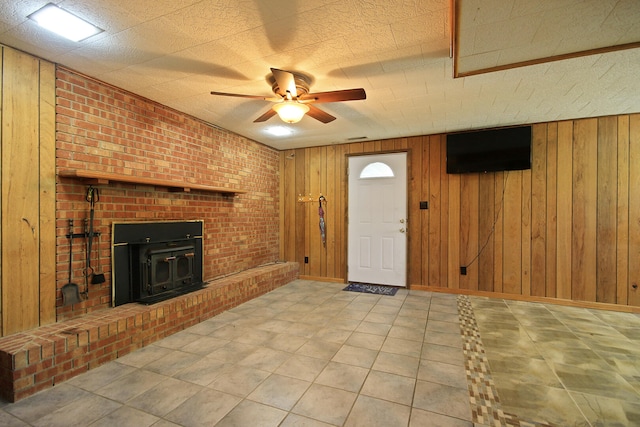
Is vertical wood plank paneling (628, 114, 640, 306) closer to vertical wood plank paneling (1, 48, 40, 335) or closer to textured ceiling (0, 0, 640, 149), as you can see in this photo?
textured ceiling (0, 0, 640, 149)

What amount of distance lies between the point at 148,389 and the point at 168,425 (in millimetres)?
446

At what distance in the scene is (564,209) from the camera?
3.68 meters

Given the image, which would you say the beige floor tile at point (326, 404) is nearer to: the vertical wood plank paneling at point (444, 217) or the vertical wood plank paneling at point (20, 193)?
the vertical wood plank paneling at point (20, 193)

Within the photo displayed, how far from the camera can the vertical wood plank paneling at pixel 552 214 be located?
3.70 metres

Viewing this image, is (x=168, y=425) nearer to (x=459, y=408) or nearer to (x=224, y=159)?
(x=459, y=408)

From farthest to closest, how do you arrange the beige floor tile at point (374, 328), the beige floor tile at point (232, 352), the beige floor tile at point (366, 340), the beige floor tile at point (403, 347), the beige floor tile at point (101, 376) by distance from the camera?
1. the beige floor tile at point (374, 328)
2. the beige floor tile at point (366, 340)
3. the beige floor tile at point (403, 347)
4. the beige floor tile at point (232, 352)
5. the beige floor tile at point (101, 376)

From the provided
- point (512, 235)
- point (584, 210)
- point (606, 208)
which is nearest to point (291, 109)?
point (512, 235)

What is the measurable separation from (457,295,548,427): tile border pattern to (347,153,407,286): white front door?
170cm

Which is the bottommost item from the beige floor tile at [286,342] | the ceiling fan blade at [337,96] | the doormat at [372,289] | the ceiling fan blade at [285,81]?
the doormat at [372,289]

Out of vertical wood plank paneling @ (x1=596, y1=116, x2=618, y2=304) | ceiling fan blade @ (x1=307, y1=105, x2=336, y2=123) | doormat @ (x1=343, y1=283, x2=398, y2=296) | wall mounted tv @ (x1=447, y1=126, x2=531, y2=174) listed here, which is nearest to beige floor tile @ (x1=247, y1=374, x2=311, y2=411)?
ceiling fan blade @ (x1=307, y1=105, x2=336, y2=123)

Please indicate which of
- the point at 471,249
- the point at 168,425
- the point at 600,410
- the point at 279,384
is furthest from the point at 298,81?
the point at 471,249

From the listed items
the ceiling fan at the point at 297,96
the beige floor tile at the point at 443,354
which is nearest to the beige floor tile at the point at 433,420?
the beige floor tile at the point at 443,354

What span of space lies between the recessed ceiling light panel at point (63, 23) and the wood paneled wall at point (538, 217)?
3573 mm

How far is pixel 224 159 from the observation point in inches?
157
